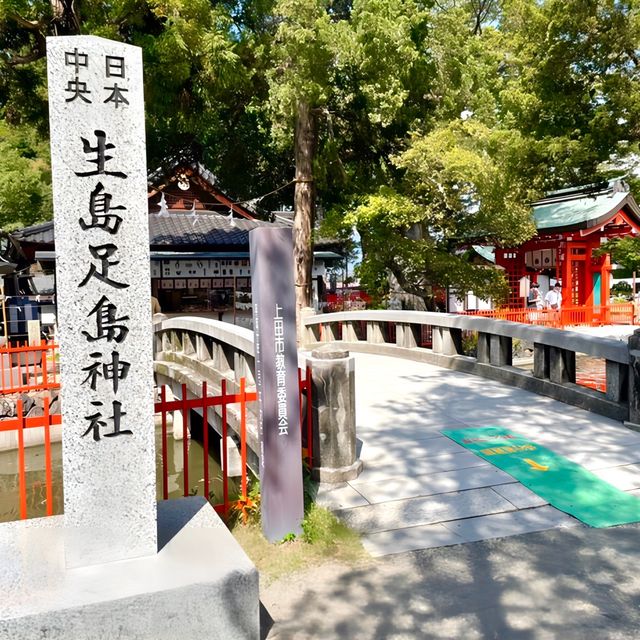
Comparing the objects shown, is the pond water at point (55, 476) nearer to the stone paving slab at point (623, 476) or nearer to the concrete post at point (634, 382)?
the stone paving slab at point (623, 476)

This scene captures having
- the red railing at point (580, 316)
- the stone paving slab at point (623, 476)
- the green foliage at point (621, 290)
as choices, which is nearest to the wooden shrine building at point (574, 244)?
the red railing at point (580, 316)

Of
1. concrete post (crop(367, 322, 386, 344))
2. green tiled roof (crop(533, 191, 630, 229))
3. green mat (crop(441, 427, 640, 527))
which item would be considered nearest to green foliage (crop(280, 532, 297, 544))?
green mat (crop(441, 427, 640, 527))

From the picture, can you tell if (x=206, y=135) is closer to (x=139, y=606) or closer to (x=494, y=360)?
(x=494, y=360)

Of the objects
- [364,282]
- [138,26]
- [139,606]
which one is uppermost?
[138,26]

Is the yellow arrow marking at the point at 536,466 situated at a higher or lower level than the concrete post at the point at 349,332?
lower

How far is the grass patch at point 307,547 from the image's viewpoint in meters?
4.02

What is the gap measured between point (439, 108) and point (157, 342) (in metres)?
12.0

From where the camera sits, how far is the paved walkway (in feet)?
14.7

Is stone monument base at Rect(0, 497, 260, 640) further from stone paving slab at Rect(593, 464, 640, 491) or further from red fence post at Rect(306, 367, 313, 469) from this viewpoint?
stone paving slab at Rect(593, 464, 640, 491)

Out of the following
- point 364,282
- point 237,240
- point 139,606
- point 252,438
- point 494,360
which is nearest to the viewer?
point 139,606

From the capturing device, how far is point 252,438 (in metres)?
6.48

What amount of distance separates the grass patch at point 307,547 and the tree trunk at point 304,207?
1307 centimetres

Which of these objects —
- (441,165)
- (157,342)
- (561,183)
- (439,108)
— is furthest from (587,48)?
(157,342)

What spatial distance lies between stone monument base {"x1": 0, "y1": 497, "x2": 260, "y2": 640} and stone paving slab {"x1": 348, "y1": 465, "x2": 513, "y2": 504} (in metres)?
1.86
